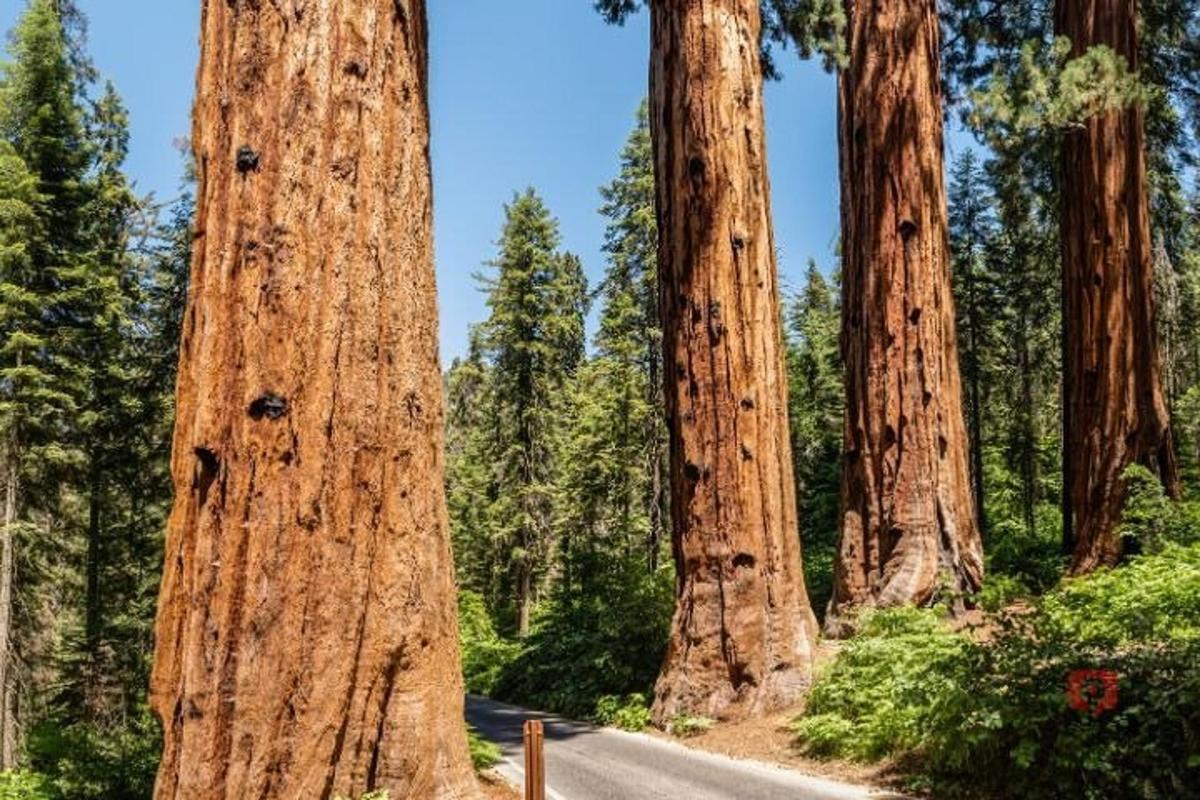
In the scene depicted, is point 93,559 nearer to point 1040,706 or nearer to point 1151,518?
point 1040,706

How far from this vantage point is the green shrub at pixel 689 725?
345 inches

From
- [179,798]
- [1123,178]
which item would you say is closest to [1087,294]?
[1123,178]

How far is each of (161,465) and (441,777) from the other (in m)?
19.1

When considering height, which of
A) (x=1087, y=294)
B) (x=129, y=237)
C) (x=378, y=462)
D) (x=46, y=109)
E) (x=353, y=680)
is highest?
(x=46, y=109)

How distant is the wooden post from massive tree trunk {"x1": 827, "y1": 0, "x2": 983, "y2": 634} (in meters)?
8.09

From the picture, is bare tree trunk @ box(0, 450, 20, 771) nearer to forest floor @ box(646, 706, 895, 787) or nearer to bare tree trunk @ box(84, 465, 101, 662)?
bare tree trunk @ box(84, 465, 101, 662)

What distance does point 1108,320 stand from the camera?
440 inches

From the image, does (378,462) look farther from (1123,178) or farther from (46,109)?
(46,109)

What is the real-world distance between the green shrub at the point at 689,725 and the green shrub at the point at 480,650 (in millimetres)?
8513

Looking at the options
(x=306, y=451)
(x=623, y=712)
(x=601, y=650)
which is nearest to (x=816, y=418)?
(x=601, y=650)

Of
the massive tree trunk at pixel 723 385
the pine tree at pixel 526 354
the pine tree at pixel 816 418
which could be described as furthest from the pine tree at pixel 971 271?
the massive tree trunk at pixel 723 385

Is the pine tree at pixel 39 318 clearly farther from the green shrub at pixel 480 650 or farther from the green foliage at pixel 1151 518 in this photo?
the green foliage at pixel 1151 518

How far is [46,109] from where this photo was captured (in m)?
18.3

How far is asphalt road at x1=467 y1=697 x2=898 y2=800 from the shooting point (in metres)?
6.14
